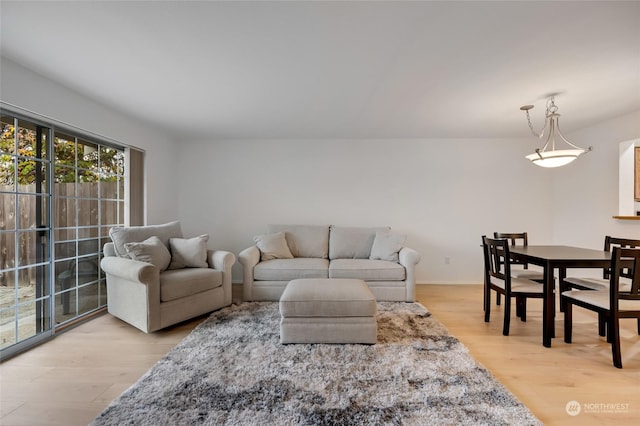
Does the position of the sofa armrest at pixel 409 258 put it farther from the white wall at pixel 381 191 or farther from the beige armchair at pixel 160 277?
the beige armchair at pixel 160 277

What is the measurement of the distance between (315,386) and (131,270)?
6.49 ft

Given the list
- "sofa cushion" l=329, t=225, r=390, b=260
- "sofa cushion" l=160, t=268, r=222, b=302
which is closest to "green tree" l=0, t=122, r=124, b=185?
"sofa cushion" l=160, t=268, r=222, b=302

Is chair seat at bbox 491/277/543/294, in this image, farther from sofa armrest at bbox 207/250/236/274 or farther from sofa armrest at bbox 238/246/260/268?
sofa armrest at bbox 207/250/236/274

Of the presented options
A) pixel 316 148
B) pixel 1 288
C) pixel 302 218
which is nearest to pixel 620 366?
pixel 302 218

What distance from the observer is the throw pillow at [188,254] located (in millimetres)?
3154

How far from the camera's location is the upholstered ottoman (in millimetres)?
2281

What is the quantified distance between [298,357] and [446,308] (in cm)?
204

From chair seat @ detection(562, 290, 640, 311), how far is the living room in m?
A: 1.18

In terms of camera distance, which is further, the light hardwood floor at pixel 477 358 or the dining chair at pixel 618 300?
the dining chair at pixel 618 300

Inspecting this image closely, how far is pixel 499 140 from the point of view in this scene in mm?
4359

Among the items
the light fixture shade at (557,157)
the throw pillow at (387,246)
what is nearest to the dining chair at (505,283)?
the light fixture shade at (557,157)

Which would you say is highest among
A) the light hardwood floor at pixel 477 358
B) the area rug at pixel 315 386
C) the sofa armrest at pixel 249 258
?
the sofa armrest at pixel 249 258

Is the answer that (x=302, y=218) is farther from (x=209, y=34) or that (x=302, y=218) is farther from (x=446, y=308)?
(x=209, y=34)

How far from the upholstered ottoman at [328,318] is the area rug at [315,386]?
0.26 feet
